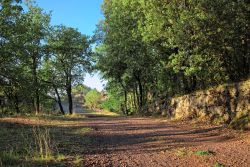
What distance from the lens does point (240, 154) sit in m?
11.8

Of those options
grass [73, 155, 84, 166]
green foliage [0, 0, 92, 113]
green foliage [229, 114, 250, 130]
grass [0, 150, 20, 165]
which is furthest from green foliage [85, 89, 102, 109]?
grass [0, 150, 20, 165]

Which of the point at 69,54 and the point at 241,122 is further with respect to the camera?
the point at 69,54

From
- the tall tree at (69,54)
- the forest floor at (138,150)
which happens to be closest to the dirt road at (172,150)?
the forest floor at (138,150)

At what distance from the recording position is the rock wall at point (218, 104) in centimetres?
1817

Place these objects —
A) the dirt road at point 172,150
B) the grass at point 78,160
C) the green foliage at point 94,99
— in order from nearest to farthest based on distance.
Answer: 1. the grass at point 78,160
2. the dirt road at point 172,150
3. the green foliage at point 94,99

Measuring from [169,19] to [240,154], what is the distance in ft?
37.9

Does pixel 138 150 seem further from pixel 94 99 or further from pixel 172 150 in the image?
pixel 94 99

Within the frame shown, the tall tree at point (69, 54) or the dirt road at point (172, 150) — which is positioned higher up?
the tall tree at point (69, 54)

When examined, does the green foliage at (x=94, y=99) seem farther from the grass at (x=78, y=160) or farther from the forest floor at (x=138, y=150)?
the grass at (x=78, y=160)

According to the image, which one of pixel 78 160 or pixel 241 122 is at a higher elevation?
pixel 241 122

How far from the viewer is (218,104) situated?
20609 millimetres

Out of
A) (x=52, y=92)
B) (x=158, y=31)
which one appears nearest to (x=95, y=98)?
(x=52, y=92)

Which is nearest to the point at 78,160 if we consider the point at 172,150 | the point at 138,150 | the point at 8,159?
the point at 8,159

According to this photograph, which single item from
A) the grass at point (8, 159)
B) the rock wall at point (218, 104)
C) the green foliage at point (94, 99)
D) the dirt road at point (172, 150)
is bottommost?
A: the dirt road at point (172, 150)
